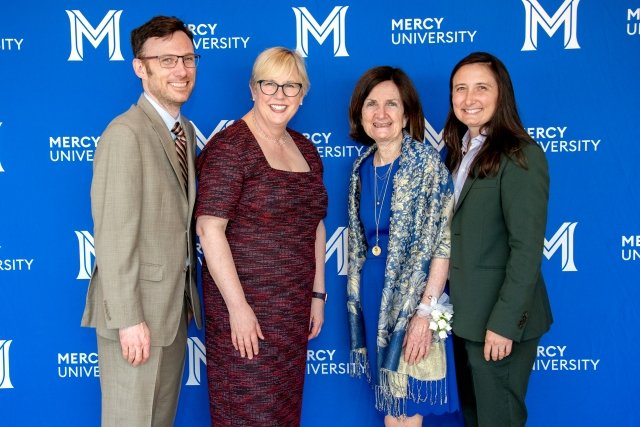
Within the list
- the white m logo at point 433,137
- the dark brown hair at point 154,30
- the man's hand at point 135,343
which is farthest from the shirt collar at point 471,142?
the man's hand at point 135,343

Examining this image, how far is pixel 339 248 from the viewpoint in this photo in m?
2.53

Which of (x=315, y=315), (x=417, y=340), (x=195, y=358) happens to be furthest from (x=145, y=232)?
(x=195, y=358)

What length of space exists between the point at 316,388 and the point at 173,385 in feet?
2.76

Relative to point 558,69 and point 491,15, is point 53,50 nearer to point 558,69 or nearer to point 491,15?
point 491,15

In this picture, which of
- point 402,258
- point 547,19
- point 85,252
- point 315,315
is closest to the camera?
point 402,258

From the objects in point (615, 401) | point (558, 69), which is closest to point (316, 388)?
point (615, 401)

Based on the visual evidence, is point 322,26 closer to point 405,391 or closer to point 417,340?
point 417,340

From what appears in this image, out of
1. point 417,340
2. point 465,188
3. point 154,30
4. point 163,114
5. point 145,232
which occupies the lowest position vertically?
point 417,340

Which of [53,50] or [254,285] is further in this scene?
[53,50]

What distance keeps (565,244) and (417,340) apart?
1041mm

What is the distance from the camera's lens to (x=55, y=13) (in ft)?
7.97

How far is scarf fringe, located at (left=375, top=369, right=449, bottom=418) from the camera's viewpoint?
1.90 meters

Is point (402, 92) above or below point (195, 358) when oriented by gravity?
above

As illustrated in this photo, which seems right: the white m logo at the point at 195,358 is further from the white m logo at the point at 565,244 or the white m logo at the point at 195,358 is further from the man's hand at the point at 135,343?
the white m logo at the point at 565,244
